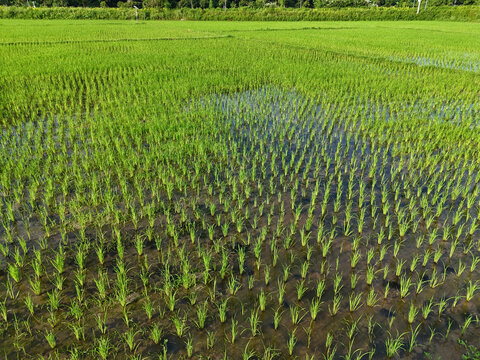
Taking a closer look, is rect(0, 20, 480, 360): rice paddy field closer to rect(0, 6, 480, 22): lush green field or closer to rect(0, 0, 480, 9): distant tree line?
rect(0, 6, 480, 22): lush green field

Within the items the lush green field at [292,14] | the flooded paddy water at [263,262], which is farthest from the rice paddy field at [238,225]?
the lush green field at [292,14]

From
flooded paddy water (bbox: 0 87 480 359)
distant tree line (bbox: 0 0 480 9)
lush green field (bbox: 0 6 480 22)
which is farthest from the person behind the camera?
distant tree line (bbox: 0 0 480 9)

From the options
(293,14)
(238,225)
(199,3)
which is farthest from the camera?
(199,3)

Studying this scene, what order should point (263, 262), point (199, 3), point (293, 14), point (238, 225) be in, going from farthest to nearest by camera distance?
point (199, 3) < point (293, 14) < point (238, 225) < point (263, 262)

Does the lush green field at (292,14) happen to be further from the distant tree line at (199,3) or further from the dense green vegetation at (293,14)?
the distant tree line at (199,3)

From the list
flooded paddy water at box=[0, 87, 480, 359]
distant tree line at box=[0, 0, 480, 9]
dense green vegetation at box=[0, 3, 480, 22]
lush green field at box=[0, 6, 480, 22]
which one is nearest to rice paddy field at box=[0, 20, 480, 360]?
flooded paddy water at box=[0, 87, 480, 359]

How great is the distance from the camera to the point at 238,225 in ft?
11.8

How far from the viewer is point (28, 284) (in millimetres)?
2938

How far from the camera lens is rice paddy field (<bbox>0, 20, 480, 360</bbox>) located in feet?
8.21

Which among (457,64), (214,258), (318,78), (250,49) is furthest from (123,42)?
(214,258)

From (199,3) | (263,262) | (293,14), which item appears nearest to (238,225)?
(263,262)

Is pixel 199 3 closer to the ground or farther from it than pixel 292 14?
farther from it

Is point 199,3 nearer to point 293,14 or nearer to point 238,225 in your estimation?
point 293,14

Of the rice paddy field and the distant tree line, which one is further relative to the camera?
the distant tree line
